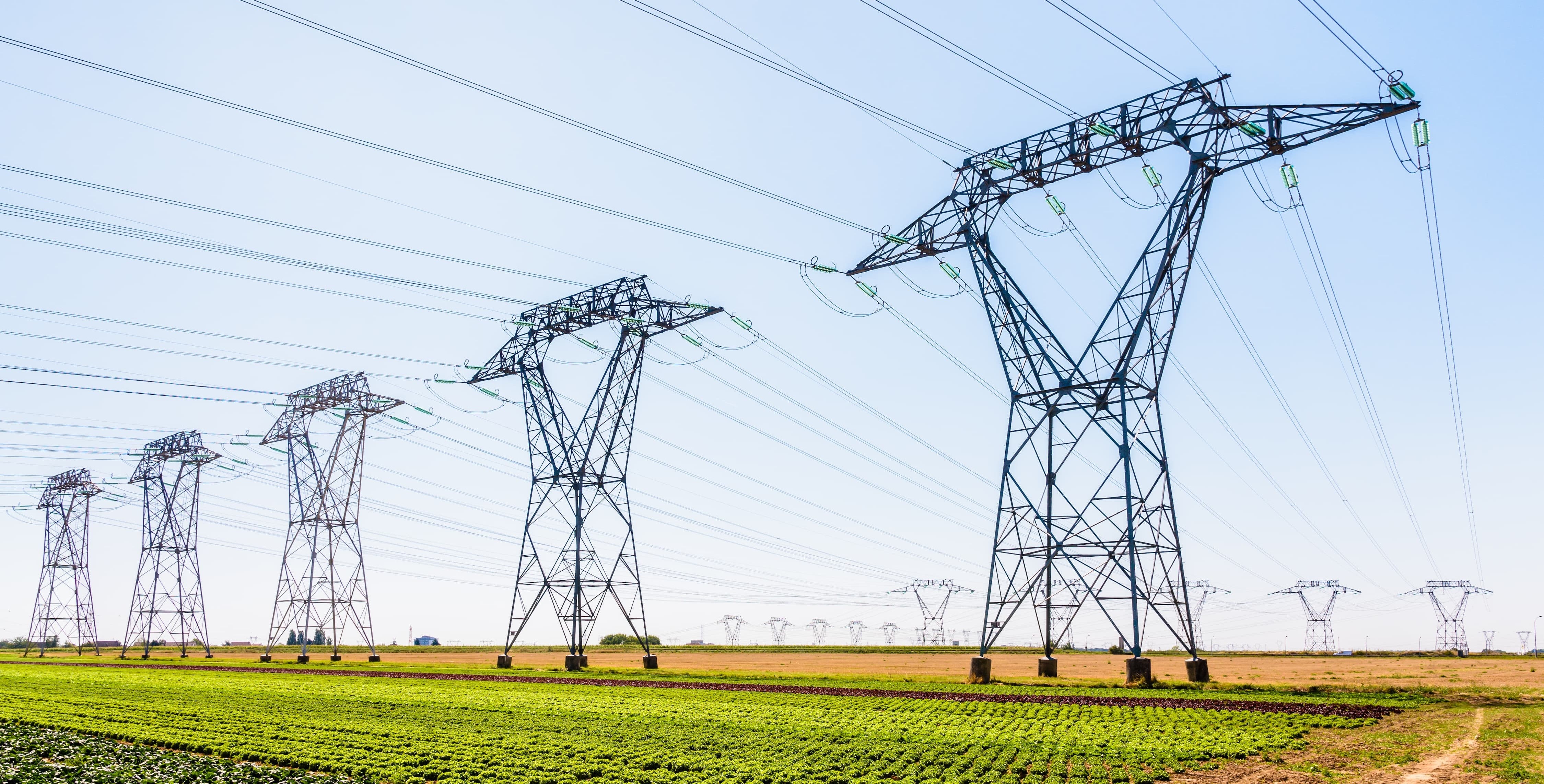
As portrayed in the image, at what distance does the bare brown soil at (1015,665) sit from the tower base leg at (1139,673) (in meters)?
3.57

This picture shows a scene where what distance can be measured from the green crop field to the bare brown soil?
605 inches

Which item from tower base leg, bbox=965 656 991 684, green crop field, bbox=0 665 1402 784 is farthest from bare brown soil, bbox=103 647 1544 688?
green crop field, bbox=0 665 1402 784

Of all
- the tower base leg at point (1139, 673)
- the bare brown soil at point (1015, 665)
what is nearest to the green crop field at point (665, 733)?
the tower base leg at point (1139, 673)

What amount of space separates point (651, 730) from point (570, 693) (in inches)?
556

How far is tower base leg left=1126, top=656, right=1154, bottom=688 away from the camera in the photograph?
39.2 metres

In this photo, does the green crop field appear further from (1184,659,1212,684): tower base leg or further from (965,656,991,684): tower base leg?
(1184,659,1212,684): tower base leg

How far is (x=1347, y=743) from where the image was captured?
75.8 feet

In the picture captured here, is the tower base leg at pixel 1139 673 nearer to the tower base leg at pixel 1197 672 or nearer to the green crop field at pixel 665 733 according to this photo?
the tower base leg at pixel 1197 672

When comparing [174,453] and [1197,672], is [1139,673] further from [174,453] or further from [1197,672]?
[174,453]

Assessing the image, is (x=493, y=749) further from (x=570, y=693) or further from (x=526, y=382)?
(x=526, y=382)

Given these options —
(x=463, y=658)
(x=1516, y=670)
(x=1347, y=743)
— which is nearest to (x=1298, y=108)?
(x=1347, y=743)

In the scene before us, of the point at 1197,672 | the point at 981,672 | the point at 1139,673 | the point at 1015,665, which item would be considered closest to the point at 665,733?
the point at 981,672

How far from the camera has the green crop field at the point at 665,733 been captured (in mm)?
20125

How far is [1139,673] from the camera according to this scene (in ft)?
129
